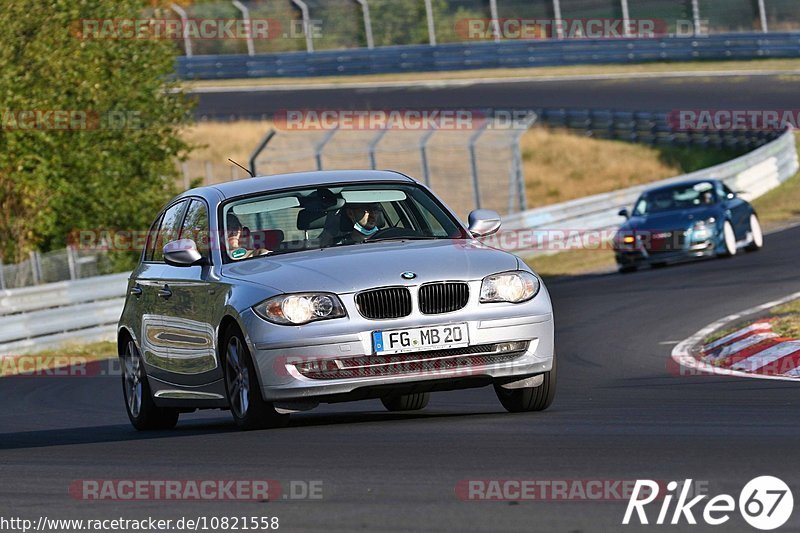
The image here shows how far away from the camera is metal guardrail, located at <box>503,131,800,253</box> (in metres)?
28.5

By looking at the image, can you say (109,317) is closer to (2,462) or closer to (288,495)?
(2,462)

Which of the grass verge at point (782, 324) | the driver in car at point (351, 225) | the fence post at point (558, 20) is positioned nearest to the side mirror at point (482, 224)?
the driver in car at point (351, 225)

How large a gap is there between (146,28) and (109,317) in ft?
27.8

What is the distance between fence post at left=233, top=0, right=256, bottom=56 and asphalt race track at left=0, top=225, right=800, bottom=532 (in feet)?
126

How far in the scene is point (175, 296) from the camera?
33.0 feet

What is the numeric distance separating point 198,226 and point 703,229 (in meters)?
14.4

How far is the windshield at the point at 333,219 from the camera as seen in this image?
959 cm

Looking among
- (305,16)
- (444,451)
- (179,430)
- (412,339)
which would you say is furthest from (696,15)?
(444,451)

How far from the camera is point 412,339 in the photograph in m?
8.58

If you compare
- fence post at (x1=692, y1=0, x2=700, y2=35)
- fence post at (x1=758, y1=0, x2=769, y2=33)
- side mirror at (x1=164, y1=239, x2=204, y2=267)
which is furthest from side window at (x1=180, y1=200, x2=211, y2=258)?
fence post at (x1=758, y1=0, x2=769, y2=33)

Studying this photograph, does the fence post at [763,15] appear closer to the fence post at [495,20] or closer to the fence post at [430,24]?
the fence post at [495,20]

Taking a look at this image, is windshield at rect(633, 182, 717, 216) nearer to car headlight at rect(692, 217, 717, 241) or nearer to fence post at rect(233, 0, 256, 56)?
car headlight at rect(692, 217, 717, 241)

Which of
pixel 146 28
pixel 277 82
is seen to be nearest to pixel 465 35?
pixel 277 82

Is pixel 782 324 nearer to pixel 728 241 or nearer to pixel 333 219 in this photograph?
pixel 333 219
